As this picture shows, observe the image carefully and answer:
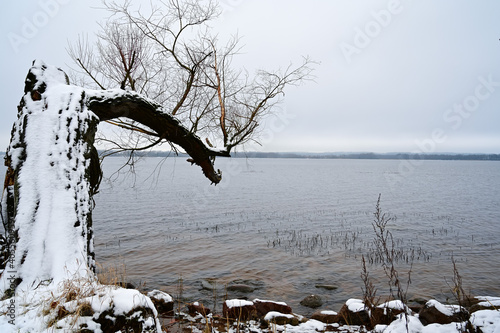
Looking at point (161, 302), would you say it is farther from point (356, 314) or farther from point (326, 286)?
point (326, 286)

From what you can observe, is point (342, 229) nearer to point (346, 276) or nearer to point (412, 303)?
point (346, 276)

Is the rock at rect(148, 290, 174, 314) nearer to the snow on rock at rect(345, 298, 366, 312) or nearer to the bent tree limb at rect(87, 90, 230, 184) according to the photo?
the bent tree limb at rect(87, 90, 230, 184)

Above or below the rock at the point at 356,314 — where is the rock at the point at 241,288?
below

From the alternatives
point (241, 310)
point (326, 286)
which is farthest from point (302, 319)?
point (326, 286)

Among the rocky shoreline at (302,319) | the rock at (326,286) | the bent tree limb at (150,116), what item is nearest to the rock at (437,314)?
the rocky shoreline at (302,319)

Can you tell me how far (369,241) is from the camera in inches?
676

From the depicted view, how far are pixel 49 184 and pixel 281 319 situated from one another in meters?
5.18

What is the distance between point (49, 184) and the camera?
15.1ft

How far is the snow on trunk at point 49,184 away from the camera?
4180 millimetres

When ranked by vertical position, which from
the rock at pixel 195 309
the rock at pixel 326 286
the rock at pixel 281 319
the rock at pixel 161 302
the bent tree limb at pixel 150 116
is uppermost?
the bent tree limb at pixel 150 116

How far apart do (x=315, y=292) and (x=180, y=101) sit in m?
7.59

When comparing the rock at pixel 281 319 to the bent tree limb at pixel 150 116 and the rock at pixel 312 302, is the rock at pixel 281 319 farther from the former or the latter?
the bent tree limb at pixel 150 116

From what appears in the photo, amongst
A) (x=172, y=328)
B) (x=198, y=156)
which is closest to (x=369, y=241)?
(x=198, y=156)

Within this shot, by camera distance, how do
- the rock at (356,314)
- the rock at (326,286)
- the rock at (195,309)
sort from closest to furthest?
the rock at (356,314) < the rock at (195,309) < the rock at (326,286)
